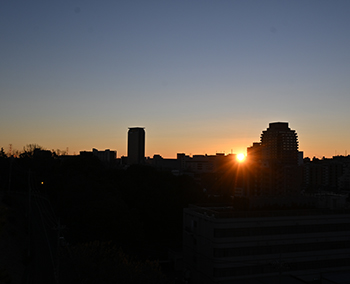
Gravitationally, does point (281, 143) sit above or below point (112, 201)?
above

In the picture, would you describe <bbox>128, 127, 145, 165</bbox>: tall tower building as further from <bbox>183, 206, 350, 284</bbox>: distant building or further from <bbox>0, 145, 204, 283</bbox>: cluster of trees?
<bbox>183, 206, 350, 284</bbox>: distant building

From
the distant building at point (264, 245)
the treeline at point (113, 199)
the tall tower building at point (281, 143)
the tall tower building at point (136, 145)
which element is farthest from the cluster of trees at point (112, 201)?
the tall tower building at point (136, 145)

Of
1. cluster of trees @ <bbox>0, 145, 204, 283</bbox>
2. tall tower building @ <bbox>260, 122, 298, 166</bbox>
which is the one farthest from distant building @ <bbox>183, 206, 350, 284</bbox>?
tall tower building @ <bbox>260, 122, 298, 166</bbox>

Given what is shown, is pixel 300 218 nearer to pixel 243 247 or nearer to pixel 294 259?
pixel 294 259

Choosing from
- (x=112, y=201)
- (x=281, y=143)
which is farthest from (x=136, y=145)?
(x=112, y=201)

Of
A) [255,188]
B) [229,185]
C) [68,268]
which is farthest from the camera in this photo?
[229,185]

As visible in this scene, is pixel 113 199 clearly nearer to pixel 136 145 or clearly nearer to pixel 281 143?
pixel 281 143

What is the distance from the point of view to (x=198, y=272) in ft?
88.5

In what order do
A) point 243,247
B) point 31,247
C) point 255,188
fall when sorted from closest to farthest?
point 243,247 → point 31,247 → point 255,188

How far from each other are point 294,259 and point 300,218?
10.7 ft

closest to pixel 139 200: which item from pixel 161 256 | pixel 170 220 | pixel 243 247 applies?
pixel 170 220

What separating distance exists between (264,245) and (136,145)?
166 meters

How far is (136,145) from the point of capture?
18888cm

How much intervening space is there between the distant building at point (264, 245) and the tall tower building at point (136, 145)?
16021cm
